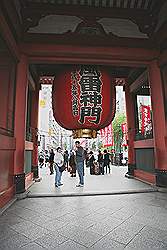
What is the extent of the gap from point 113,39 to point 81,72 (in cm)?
190

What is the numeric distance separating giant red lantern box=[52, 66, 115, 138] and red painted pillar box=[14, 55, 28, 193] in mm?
1103

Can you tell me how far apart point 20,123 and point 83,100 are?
2078mm

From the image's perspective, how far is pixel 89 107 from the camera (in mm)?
4852

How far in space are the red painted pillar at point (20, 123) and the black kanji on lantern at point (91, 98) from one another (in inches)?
74.2

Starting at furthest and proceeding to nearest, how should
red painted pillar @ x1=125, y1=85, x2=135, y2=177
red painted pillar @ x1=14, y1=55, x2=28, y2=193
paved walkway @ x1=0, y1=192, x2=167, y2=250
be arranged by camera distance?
red painted pillar @ x1=125, y1=85, x2=135, y2=177, red painted pillar @ x1=14, y1=55, x2=28, y2=193, paved walkway @ x1=0, y1=192, x2=167, y2=250

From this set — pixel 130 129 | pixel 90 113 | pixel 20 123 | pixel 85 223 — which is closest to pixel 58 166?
pixel 20 123

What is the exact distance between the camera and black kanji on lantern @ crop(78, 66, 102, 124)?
4836mm

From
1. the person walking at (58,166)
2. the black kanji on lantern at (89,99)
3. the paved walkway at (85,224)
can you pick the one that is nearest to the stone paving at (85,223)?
the paved walkway at (85,224)

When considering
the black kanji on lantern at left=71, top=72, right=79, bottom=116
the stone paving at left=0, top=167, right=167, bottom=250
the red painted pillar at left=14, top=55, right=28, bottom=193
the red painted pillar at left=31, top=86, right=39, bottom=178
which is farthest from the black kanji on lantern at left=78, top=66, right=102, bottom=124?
the red painted pillar at left=31, top=86, right=39, bottom=178

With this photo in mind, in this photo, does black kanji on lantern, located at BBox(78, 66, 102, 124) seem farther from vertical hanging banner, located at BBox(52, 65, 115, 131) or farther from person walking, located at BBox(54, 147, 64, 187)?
person walking, located at BBox(54, 147, 64, 187)

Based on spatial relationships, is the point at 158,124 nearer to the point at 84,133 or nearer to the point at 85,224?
the point at 84,133

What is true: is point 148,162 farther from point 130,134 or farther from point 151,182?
point 130,134

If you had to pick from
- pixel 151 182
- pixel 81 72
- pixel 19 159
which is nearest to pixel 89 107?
pixel 81 72

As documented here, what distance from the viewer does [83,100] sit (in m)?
4.85
